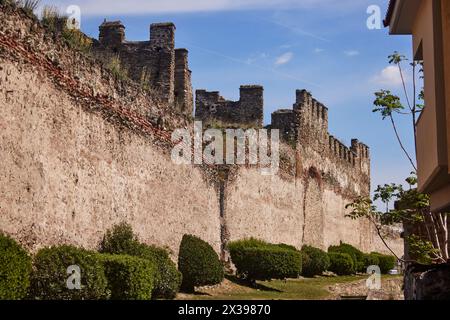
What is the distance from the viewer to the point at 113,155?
59.6 feet

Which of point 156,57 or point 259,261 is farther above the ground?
point 156,57

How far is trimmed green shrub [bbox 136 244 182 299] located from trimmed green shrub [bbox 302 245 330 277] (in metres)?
12.9

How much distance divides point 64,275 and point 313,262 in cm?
1912

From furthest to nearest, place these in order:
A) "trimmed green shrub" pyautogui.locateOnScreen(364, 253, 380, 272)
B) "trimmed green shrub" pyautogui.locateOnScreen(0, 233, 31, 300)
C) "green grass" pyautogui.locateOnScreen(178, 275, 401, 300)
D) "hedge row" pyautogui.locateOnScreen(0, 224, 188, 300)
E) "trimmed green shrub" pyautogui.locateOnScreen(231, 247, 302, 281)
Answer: "trimmed green shrub" pyautogui.locateOnScreen(364, 253, 380, 272), "trimmed green shrub" pyautogui.locateOnScreen(231, 247, 302, 281), "green grass" pyautogui.locateOnScreen(178, 275, 401, 300), "hedge row" pyautogui.locateOnScreen(0, 224, 188, 300), "trimmed green shrub" pyautogui.locateOnScreen(0, 233, 31, 300)

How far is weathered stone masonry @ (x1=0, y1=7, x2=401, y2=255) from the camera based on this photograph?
1420cm

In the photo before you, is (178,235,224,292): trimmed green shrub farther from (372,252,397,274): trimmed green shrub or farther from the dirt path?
(372,252,397,274): trimmed green shrub

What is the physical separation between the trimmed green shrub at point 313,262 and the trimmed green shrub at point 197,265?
34.2ft

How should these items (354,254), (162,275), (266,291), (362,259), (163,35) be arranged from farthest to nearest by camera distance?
(362,259) < (354,254) < (163,35) < (266,291) < (162,275)

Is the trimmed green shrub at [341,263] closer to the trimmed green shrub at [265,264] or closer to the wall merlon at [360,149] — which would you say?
the trimmed green shrub at [265,264]

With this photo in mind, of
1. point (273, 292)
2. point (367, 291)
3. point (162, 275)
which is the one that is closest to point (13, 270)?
point (162, 275)

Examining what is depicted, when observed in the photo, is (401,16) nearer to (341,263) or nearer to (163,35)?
(163,35)

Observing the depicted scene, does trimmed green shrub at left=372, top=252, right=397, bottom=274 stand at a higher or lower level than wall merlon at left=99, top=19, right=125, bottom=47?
lower

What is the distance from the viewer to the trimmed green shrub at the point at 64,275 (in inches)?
544

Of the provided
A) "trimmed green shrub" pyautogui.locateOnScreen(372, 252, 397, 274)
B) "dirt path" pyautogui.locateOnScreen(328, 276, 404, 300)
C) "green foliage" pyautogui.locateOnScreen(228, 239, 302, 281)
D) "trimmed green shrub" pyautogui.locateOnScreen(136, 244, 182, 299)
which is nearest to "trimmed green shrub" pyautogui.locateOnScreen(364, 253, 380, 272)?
"trimmed green shrub" pyautogui.locateOnScreen(372, 252, 397, 274)
